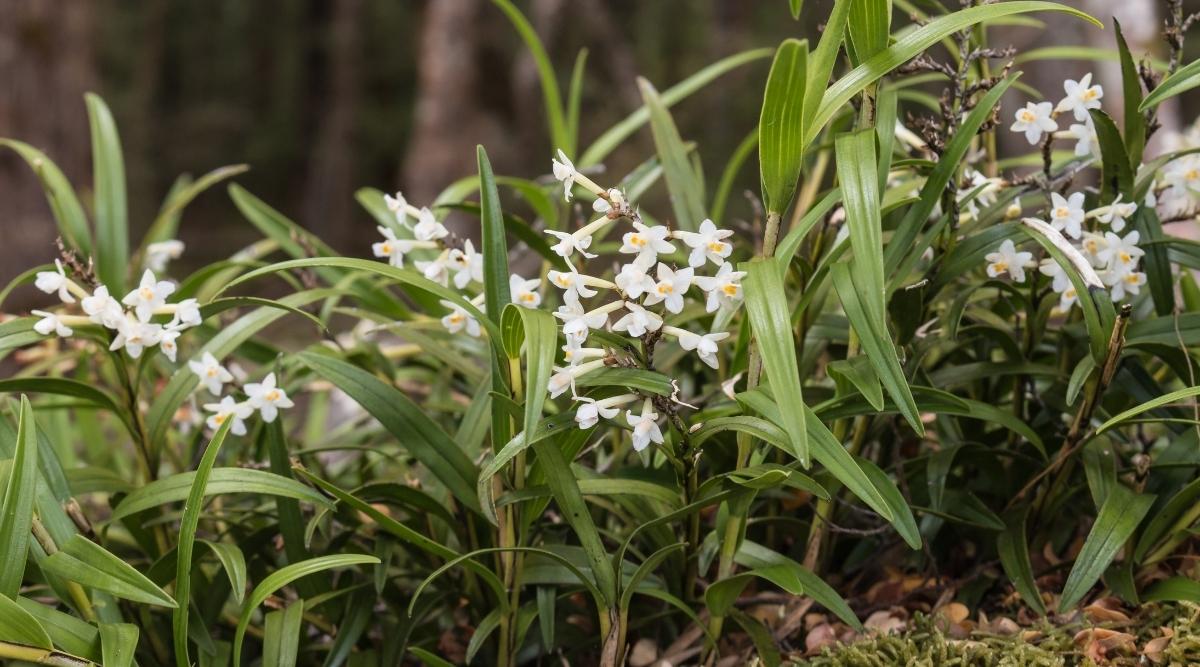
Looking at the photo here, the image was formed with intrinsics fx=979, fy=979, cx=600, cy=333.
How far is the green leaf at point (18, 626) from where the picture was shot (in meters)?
0.86

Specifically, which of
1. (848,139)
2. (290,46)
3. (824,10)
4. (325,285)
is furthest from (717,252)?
(290,46)

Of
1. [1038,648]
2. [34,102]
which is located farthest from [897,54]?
[34,102]

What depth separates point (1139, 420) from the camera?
1.01m

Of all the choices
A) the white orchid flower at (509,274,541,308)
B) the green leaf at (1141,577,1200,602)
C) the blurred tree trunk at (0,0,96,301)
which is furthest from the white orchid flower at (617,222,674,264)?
the blurred tree trunk at (0,0,96,301)

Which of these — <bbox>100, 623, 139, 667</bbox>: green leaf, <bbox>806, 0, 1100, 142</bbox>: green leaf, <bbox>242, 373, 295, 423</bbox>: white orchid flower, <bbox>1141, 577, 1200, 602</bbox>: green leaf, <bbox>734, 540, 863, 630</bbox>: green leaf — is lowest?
<bbox>1141, 577, 1200, 602</bbox>: green leaf

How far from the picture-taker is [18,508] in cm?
93

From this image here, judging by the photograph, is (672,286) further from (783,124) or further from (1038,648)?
(1038,648)

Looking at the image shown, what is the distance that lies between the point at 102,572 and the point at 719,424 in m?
0.62

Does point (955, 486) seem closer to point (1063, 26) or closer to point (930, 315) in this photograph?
point (930, 315)

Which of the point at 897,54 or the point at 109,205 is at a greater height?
the point at 897,54

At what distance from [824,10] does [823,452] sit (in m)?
1.72

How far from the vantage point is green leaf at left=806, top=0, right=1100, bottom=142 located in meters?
0.92

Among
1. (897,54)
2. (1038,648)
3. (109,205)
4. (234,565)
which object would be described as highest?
(897,54)

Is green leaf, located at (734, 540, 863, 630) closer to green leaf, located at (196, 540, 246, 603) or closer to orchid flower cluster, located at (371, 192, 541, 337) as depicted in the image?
orchid flower cluster, located at (371, 192, 541, 337)
